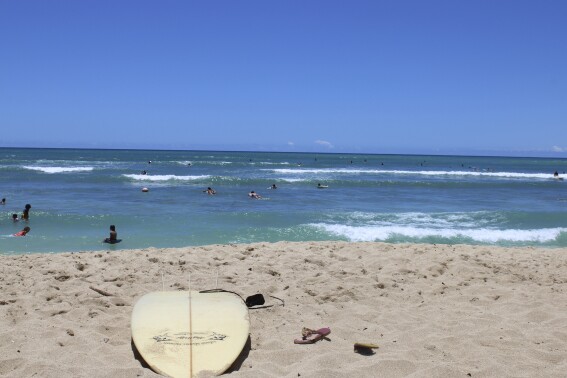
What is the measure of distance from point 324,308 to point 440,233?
7.99 metres

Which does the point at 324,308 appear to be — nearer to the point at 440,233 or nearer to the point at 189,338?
the point at 189,338

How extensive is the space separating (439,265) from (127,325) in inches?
193

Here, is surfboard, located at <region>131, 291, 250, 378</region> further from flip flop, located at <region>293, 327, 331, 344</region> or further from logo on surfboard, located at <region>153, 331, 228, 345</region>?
flip flop, located at <region>293, 327, 331, 344</region>

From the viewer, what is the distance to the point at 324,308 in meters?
6.18

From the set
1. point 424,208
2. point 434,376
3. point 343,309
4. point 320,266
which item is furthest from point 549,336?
point 424,208

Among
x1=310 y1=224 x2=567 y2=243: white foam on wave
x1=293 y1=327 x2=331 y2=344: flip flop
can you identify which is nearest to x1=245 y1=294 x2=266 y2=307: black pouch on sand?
x1=293 y1=327 x2=331 y2=344: flip flop

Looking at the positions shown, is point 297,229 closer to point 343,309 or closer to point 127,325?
point 343,309

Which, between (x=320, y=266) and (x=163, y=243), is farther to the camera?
(x=163, y=243)

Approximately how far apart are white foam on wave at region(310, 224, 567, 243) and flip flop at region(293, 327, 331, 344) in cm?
729

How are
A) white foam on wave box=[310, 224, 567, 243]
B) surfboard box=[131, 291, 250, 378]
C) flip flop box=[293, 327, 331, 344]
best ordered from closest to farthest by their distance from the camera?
1. surfboard box=[131, 291, 250, 378]
2. flip flop box=[293, 327, 331, 344]
3. white foam on wave box=[310, 224, 567, 243]

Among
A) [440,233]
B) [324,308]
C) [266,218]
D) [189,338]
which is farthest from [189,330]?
[266,218]

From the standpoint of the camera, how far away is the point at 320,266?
25.7 feet

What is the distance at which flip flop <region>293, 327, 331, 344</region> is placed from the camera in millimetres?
5086

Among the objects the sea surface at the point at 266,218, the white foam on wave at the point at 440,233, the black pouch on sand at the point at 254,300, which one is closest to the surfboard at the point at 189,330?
the black pouch on sand at the point at 254,300
